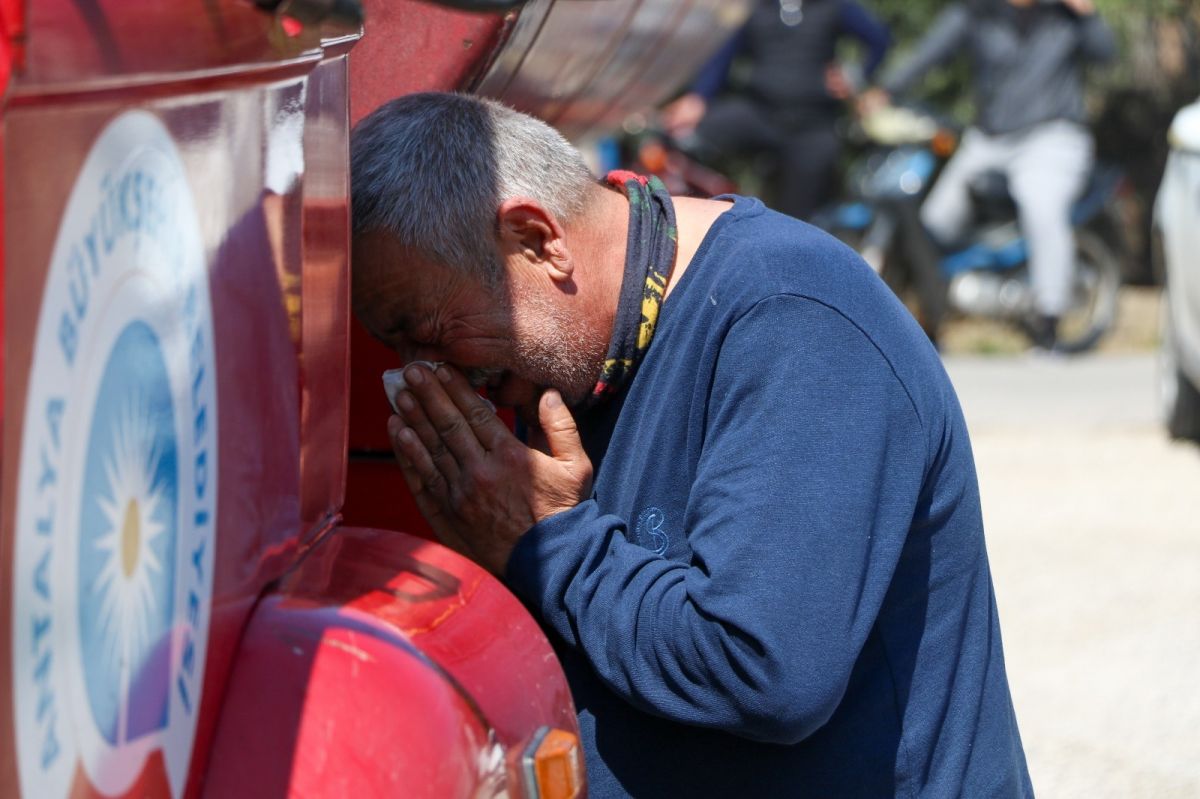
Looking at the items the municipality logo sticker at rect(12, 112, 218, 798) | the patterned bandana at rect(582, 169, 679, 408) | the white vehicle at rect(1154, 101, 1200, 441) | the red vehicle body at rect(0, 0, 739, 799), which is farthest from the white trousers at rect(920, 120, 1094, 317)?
the municipality logo sticker at rect(12, 112, 218, 798)

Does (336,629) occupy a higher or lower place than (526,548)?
higher

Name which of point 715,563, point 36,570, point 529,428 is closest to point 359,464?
point 529,428

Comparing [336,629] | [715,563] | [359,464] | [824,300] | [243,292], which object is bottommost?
[359,464]

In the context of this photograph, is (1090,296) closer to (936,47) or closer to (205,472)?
(936,47)

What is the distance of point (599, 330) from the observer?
170 centimetres

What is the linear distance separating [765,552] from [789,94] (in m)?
7.53

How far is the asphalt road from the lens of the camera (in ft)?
12.1

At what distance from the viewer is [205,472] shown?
3.55 ft

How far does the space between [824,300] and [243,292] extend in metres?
0.62

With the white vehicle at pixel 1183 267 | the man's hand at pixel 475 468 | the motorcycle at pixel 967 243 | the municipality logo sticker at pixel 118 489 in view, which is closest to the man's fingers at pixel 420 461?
the man's hand at pixel 475 468

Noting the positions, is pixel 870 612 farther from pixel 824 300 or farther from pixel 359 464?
pixel 359 464

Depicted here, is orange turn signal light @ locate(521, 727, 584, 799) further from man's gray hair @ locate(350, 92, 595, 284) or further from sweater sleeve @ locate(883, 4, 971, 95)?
sweater sleeve @ locate(883, 4, 971, 95)

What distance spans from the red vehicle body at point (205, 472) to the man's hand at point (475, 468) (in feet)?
0.60

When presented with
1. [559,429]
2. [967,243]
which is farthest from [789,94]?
[559,429]
